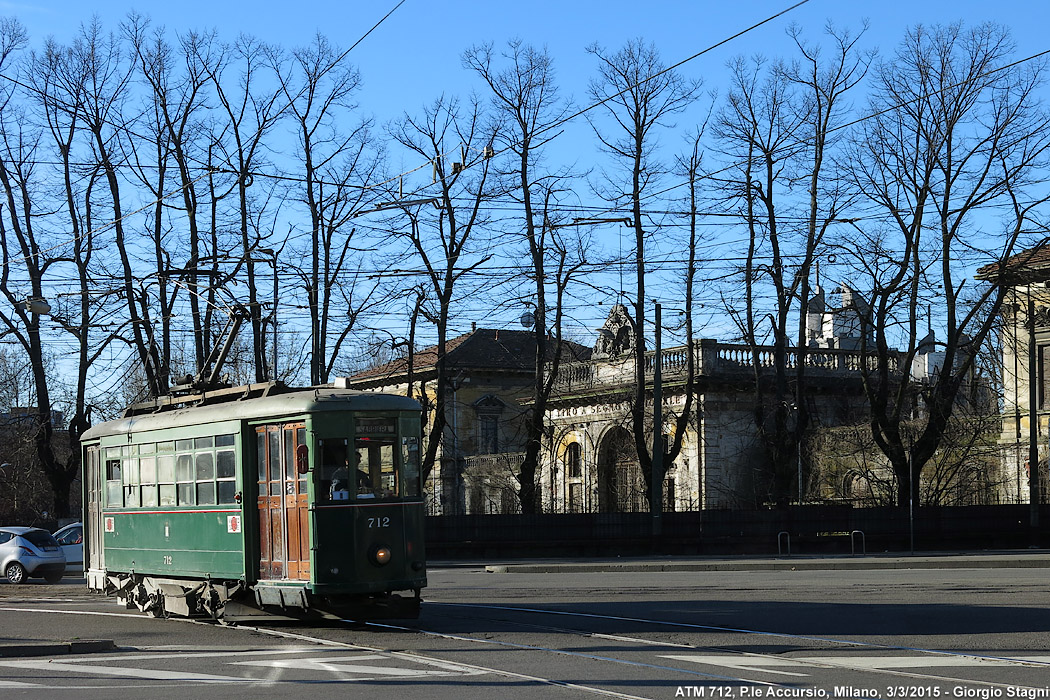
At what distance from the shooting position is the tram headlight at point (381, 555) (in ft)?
48.6

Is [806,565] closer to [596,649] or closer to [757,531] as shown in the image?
[757,531]

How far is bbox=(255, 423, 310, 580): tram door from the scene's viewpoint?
14.8 m

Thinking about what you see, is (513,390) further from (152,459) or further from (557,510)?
(152,459)

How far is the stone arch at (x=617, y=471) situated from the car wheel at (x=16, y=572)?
71.8ft

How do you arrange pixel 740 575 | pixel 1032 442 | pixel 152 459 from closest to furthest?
1. pixel 152 459
2. pixel 740 575
3. pixel 1032 442

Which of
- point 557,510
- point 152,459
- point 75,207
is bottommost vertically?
point 557,510

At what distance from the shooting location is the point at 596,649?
41.7ft

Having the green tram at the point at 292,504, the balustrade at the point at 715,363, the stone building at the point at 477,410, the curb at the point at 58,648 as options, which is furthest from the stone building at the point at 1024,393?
the curb at the point at 58,648

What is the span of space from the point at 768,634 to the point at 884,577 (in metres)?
11.2

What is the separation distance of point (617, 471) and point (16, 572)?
2331 cm

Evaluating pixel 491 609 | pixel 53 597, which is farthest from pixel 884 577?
pixel 53 597

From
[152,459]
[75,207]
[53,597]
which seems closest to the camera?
[152,459]

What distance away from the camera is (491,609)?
58.6 ft

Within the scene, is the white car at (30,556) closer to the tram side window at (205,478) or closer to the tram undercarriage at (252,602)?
the tram undercarriage at (252,602)
